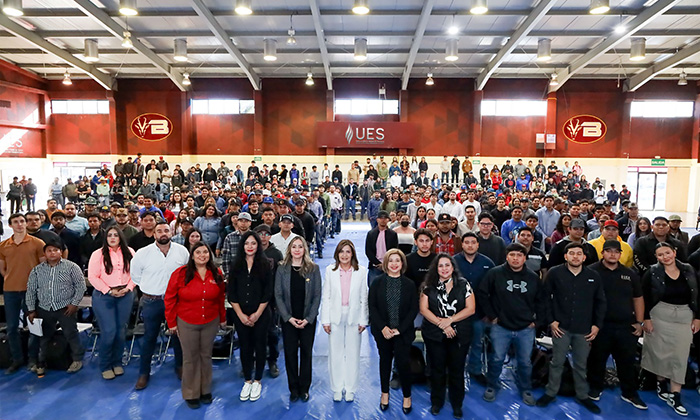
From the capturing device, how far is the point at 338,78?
21.6 meters

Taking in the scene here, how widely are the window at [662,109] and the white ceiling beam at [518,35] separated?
8456mm

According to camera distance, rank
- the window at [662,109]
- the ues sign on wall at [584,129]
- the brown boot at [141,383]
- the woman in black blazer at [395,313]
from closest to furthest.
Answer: the woman in black blazer at [395,313]
the brown boot at [141,383]
the ues sign on wall at [584,129]
the window at [662,109]

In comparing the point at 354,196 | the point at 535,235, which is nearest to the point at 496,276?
the point at 535,235

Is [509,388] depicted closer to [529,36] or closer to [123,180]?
[529,36]

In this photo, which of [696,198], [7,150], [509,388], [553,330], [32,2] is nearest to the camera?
[553,330]

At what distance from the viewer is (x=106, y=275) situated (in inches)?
178

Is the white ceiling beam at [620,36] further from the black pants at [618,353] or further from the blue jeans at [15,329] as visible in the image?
the blue jeans at [15,329]

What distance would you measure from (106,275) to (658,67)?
74.7 ft

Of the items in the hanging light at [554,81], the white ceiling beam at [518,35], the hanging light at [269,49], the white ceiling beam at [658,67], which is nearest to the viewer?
the white ceiling beam at [518,35]

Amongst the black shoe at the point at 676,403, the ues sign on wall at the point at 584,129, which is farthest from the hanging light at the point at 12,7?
the ues sign on wall at the point at 584,129

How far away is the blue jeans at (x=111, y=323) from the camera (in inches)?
178

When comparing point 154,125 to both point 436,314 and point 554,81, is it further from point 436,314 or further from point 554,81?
point 436,314

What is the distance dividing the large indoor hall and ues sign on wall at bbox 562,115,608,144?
4.6 inches

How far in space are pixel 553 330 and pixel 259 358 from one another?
2998 millimetres
